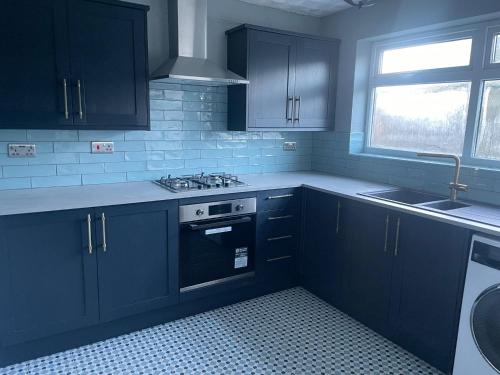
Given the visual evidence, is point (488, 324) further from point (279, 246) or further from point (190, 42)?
point (190, 42)

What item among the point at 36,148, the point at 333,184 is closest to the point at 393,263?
the point at 333,184

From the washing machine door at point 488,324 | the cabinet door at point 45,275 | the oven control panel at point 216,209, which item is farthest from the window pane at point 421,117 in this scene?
the cabinet door at point 45,275

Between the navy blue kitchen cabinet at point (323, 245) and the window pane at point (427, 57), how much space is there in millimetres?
A: 1262

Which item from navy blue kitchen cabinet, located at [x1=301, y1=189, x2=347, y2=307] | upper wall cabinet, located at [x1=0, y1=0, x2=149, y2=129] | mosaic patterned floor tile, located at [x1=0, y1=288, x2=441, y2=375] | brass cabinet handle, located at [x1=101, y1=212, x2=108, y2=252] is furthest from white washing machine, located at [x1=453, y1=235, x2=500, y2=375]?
upper wall cabinet, located at [x1=0, y1=0, x2=149, y2=129]

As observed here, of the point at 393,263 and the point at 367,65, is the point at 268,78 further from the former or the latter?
the point at 393,263

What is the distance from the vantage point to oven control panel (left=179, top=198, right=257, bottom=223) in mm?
2488

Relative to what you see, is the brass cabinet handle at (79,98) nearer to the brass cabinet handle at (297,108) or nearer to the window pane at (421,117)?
the brass cabinet handle at (297,108)

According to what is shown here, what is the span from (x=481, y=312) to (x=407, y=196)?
112 cm

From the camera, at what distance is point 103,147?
2.70 meters

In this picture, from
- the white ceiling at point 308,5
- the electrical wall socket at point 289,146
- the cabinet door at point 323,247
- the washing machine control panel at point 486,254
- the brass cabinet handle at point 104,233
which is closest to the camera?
the washing machine control panel at point 486,254

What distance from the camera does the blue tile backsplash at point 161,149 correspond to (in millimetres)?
2502

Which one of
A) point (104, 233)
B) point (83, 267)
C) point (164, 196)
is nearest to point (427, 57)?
point (164, 196)

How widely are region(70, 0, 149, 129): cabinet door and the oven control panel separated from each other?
661mm

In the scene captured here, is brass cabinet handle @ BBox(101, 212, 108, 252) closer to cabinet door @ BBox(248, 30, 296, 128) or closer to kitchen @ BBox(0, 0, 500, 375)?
kitchen @ BBox(0, 0, 500, 375)
